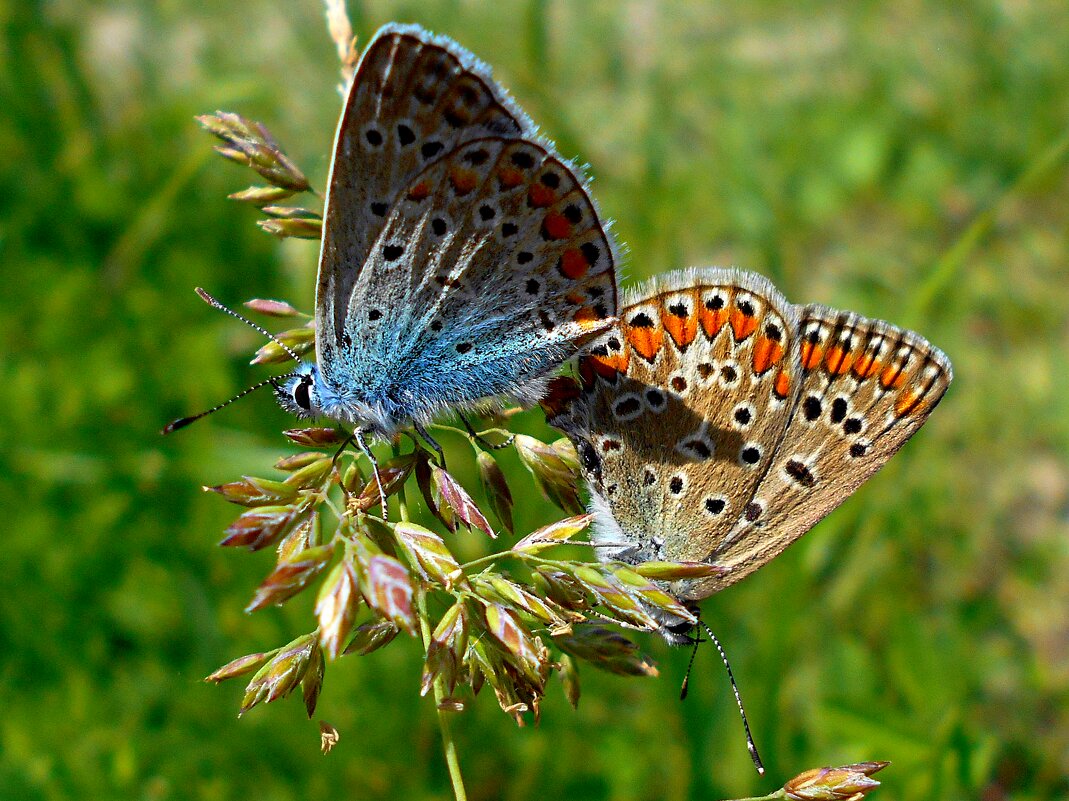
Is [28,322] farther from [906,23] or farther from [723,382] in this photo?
[906,23]

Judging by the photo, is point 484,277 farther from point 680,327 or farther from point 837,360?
point 837,360

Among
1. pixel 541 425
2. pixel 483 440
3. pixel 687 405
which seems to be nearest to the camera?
pixel 483 440

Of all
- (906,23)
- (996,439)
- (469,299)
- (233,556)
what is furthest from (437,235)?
(906,23)

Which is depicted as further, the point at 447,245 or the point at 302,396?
the point at 447,245

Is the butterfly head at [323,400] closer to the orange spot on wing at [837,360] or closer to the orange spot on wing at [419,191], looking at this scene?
the orange spot on wing at [419,191]

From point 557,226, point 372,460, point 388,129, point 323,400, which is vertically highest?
point 388,129

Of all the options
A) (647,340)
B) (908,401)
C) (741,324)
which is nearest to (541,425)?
(647,340)
